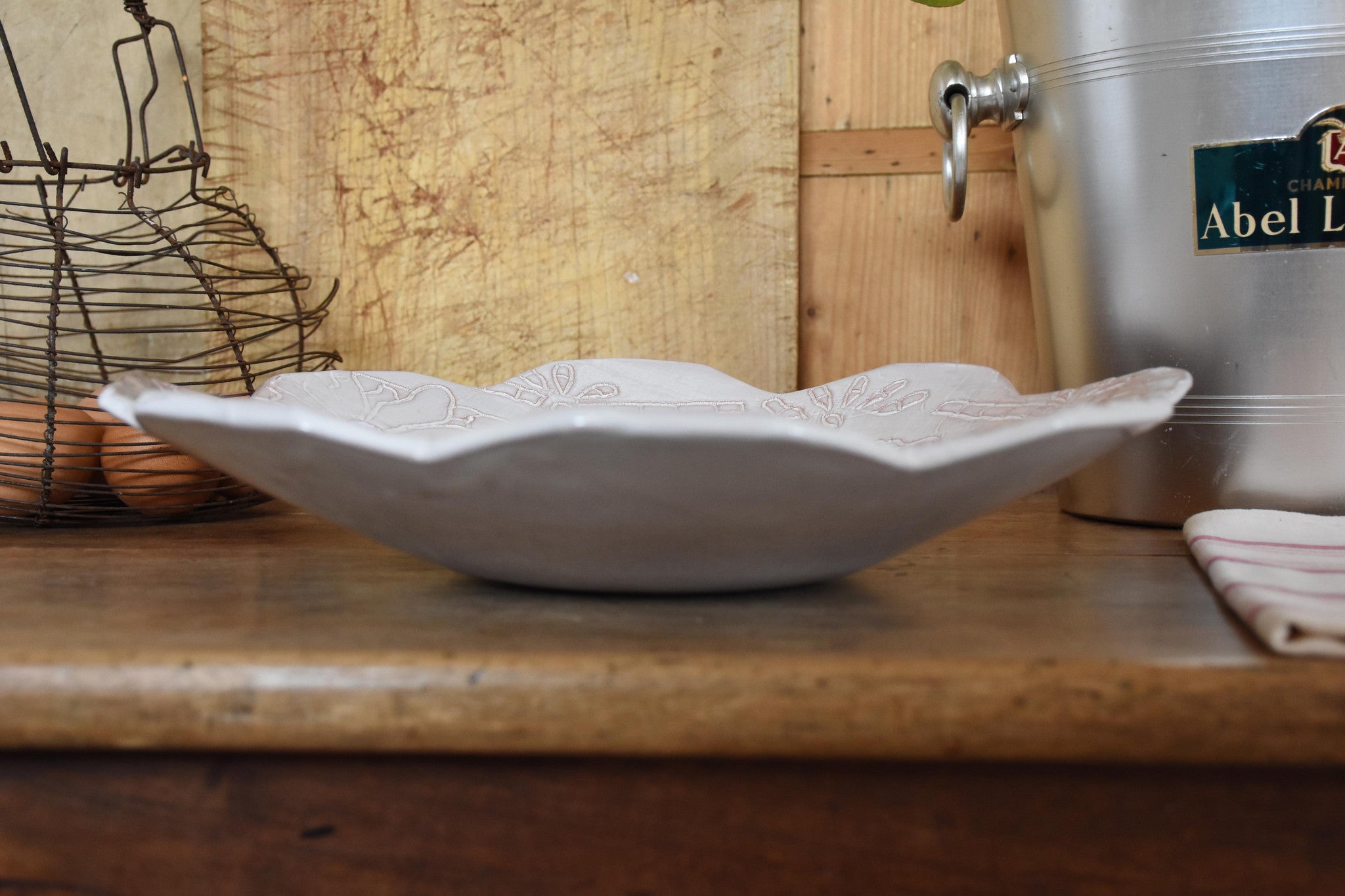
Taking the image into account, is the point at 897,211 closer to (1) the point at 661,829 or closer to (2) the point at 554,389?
(2) the point at 554,389

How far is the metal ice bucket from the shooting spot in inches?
20.2

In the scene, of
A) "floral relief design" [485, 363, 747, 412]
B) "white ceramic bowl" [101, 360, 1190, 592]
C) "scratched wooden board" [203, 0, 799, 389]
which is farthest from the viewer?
"scratched wooden board" [203, 0, 799, 389]

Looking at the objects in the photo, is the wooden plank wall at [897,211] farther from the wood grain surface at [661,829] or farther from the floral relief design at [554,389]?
the wood grain surface at [661,829]

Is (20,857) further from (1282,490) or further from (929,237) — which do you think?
(929,237)

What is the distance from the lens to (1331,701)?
27 cm

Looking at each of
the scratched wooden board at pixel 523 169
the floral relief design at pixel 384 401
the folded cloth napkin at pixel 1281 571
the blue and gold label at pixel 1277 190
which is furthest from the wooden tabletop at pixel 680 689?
the scratched wooden board at pixel 523 169

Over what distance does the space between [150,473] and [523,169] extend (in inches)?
14.6

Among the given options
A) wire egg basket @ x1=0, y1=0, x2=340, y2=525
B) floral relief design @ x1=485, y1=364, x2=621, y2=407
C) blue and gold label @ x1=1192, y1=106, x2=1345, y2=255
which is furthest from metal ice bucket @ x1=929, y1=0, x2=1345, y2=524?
wire egg basket @ x1=0, y1=0, x2=340, y2=525

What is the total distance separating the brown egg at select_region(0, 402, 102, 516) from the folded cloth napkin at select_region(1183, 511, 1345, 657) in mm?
595

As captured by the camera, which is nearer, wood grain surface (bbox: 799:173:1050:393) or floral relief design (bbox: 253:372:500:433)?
floral relief design (bbox: 253:372:500:433)

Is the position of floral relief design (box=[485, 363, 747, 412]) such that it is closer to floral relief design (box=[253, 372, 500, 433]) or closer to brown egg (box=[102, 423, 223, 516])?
floral relief design (box=[253, 372, 500, 433])

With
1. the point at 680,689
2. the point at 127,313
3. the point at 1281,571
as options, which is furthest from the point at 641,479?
the point at 127,313

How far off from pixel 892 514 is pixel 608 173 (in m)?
0.55

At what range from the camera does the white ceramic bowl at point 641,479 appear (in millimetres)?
272
